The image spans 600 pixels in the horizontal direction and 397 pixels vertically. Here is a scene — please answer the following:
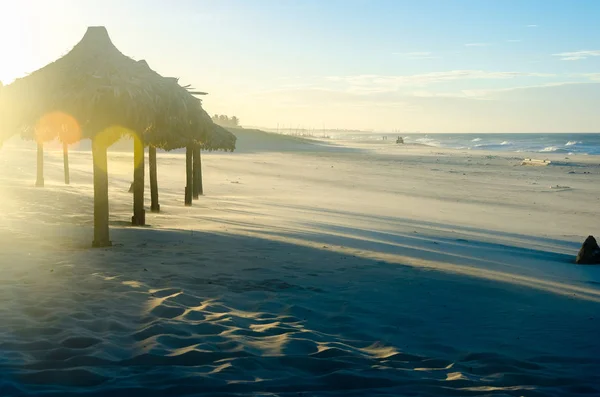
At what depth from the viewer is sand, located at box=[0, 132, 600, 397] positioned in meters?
4.95

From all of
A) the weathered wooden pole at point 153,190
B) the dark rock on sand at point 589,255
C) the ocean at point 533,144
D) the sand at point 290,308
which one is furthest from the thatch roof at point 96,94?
the ocean at point 533,144

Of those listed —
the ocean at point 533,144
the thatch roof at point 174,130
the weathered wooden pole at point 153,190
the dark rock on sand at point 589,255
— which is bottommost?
the dark rock on sand at point 589,255

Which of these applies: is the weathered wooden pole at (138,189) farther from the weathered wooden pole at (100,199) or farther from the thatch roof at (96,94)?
the weathered wooden pole at (100,199)

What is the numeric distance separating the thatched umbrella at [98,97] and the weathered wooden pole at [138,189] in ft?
7.53

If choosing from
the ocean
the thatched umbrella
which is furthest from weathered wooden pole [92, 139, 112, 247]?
the ocean

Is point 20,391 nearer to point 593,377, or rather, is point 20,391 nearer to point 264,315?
point 264,315

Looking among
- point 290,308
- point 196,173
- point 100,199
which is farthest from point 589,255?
point 196,173

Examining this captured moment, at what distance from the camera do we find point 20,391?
443 centimetres

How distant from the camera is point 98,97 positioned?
9.90m

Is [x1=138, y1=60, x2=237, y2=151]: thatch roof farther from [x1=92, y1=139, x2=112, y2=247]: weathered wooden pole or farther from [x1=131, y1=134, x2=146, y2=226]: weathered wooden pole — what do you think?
[x1=92, y1=139, x2=112, y2=247]: weathered wooden pole

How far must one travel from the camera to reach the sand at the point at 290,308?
16.2 feet

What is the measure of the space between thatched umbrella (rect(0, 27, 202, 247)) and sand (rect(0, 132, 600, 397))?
1.93 metres

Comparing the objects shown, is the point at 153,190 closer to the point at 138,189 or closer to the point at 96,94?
the point at 138,189

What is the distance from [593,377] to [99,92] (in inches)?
321
